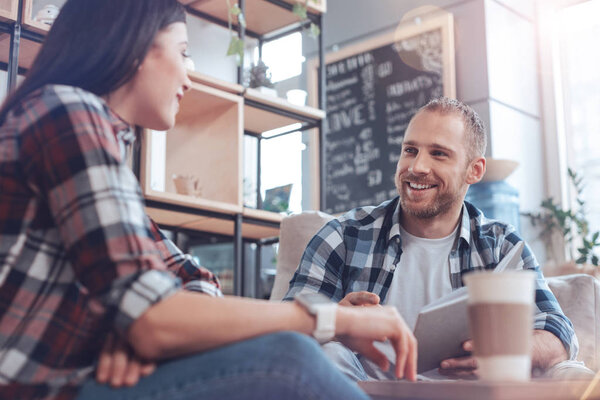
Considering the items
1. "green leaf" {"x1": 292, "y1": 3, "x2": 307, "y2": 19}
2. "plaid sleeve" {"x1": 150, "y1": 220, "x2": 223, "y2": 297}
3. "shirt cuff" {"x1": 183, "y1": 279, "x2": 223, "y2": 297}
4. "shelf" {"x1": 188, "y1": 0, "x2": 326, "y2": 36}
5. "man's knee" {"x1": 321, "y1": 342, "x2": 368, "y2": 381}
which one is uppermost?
"shelf" {"x1": 188, "y1": 0, "x2": 326, "y2": 36}

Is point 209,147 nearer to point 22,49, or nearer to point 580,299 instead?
point 22,49

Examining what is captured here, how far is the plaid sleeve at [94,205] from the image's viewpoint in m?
0.77

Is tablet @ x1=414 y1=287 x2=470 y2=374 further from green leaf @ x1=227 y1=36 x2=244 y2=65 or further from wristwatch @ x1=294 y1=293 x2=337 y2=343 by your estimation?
green leaf @ x1=227 y1=36 x2=244 y2=65

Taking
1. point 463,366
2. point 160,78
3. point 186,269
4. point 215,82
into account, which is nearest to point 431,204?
point 463,366

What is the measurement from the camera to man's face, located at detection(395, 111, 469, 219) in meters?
1.99

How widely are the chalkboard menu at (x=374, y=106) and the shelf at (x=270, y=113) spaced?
0.98m

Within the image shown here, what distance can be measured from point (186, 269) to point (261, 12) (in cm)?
264

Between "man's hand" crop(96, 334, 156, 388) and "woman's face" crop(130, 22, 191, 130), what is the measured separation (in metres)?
0.40

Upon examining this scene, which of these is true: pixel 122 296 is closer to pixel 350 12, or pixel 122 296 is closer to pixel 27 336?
pixel 27 336

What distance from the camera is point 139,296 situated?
762mm

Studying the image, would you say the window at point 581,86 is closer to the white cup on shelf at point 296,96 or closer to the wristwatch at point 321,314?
the white cup on shelf at point 296,96

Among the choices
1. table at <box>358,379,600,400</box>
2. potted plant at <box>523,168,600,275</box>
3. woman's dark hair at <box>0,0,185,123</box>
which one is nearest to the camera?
table at <box>358,379,600,400</box>

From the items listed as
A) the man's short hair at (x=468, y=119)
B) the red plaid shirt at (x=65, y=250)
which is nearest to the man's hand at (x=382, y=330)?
the red plaid shirt at (x=65, y=250)

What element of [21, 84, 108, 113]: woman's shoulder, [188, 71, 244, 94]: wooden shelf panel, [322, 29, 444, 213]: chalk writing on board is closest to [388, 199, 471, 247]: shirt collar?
[21, 84, 108, 113]: woman's shoulder
